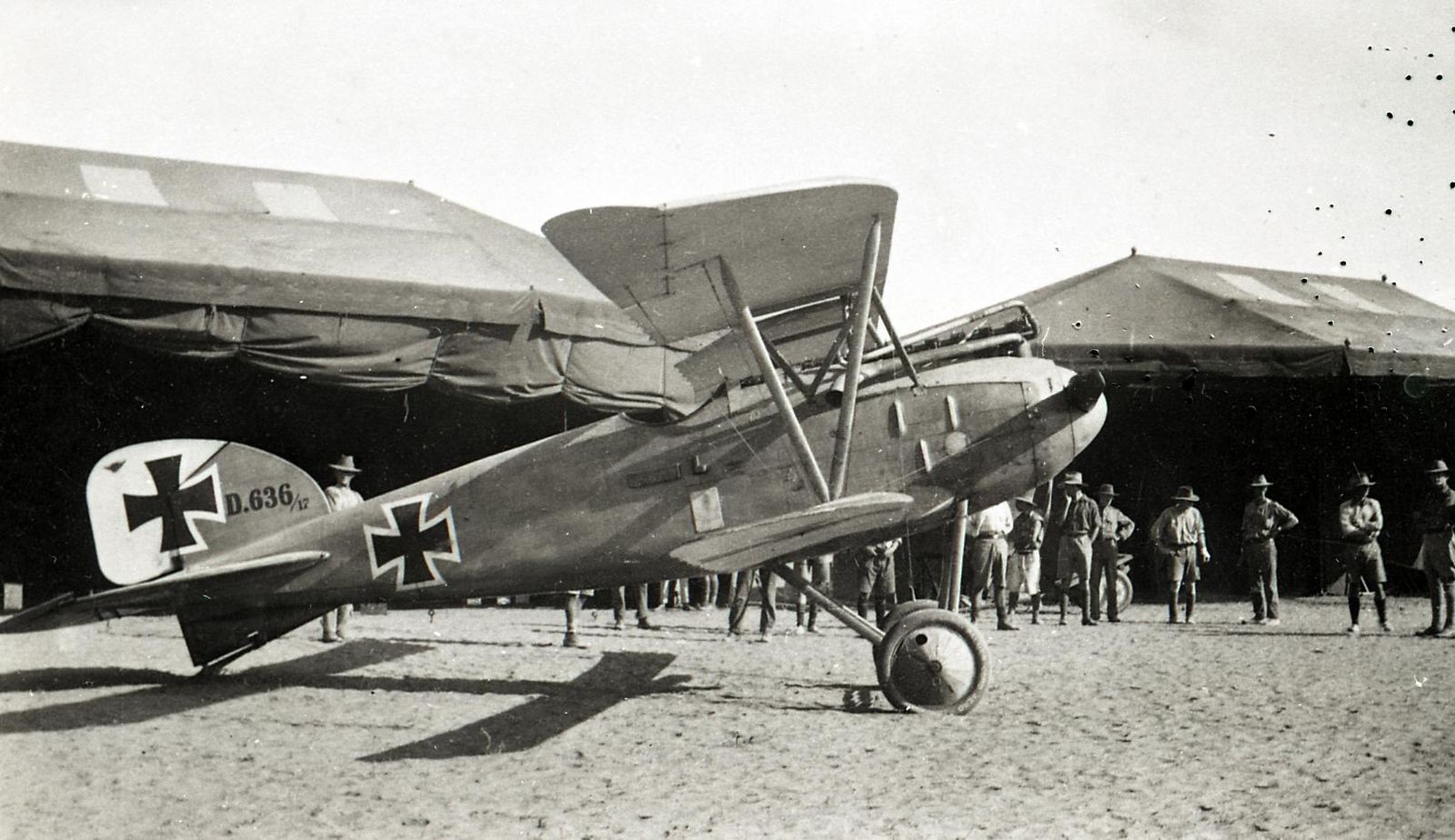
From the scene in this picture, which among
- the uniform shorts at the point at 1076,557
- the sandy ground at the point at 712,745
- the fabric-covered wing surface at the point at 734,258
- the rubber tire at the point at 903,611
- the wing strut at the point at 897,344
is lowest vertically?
the sandy ground at the point at 712,745

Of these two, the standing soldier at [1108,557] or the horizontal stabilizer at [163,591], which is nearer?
the horizontal stabilizer at [163,591]

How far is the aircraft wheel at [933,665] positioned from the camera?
623 cm

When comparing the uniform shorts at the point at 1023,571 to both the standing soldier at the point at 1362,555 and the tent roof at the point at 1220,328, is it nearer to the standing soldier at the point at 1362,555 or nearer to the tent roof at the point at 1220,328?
the tent roof at the point at 1220,328

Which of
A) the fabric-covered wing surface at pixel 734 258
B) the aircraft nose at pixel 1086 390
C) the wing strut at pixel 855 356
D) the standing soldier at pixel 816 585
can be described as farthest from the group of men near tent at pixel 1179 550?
the wing strut at pixel 855 356

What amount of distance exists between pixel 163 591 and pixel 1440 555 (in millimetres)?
10535

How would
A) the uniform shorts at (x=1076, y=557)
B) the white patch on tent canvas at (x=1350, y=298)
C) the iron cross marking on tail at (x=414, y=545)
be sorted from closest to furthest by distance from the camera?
the iron cross marking on tail at (x=414, y=545) → the uniform shorts at (x=1076, y=557) → the white patch on tent canvas at (x=1350, y=298)

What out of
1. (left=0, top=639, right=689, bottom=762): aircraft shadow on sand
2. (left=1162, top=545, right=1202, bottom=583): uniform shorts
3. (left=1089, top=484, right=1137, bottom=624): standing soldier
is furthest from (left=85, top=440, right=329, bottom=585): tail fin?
(left=1162, top=545, right=1202, bottom=583): uniform shorts

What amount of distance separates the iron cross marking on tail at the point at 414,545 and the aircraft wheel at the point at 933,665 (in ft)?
9.16

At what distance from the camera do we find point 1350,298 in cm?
1777

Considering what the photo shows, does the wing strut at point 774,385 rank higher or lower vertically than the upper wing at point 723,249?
lower

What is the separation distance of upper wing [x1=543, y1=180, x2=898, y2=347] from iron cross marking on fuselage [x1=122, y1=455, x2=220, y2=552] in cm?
305

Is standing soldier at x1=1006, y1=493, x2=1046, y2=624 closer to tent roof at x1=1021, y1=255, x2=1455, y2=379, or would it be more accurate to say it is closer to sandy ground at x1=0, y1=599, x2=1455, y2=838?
tent roof at x1=1021, y1=255, x2=1455, y2=379

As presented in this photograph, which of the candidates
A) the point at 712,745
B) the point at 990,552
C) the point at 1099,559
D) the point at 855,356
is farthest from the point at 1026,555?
the point at 712,745

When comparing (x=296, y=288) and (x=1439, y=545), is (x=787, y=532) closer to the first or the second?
(x=296, y=288)
